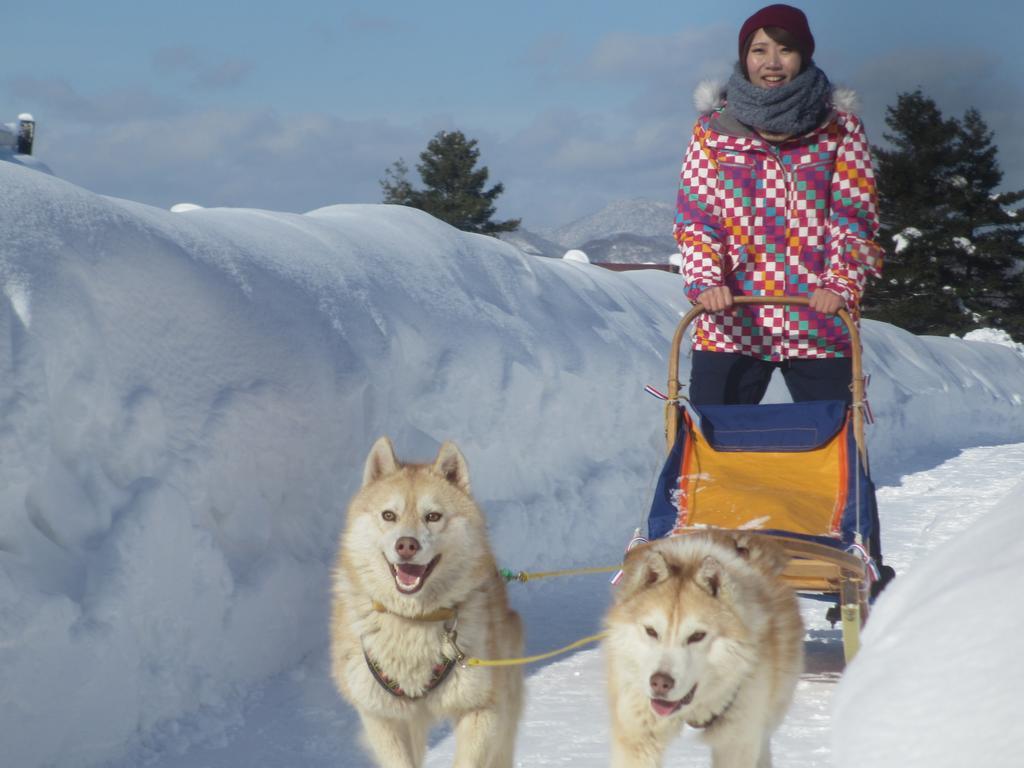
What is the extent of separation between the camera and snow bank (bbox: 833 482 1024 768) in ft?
3.99

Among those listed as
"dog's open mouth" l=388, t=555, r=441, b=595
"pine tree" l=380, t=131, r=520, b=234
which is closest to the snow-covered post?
"pine tree" l=380, t=131, r=520, b=234

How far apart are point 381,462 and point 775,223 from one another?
1945 millimetres

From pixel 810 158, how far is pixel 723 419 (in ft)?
3.66

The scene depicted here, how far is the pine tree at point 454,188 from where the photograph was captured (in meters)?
49.1

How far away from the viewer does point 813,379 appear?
447cm

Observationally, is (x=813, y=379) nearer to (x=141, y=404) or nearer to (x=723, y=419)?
(x=723, y=419)

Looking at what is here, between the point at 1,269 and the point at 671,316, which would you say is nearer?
the point at 1,269

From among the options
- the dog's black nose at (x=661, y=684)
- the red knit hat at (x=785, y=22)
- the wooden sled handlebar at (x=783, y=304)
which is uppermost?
the red knit hat at (x=785, y=22)

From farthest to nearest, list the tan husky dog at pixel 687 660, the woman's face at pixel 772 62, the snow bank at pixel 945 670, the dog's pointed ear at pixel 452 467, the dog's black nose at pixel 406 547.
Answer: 1. the woman's face at pixel 772 62
2. the dog's pointed ear at pixel 452 467
3. the dog's black nose at pixel 406 547
4. the tan husky dog at pixel 687 660
5. the snow bank at pixel 945 670

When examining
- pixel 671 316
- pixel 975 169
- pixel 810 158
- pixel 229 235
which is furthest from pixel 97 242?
pixel 975 169

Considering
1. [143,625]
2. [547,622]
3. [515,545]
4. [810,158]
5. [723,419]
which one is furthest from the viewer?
[515,545]

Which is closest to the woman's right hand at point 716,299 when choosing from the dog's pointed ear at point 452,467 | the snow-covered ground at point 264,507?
the snow-covered ground at point 264,507

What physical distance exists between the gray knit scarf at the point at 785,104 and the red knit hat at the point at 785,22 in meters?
0.12

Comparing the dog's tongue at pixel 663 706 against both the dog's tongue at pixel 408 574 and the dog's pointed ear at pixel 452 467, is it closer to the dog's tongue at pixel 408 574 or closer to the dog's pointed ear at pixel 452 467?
the dog's tongue at pixel 408 574
